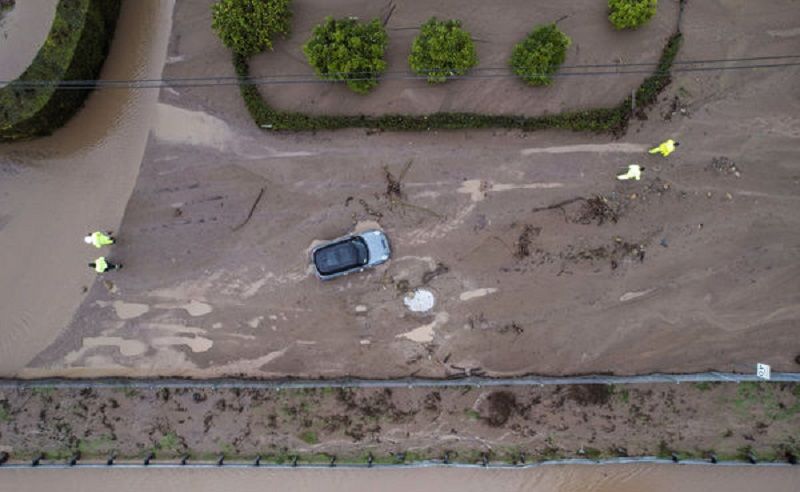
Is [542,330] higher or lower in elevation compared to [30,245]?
lower

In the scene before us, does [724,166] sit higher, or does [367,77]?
[367,77]

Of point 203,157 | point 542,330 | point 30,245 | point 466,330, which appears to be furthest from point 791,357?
point 30,245

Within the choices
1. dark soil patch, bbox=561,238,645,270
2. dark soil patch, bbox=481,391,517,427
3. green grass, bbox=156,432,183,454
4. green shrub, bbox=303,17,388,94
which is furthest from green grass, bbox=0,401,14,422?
dark soil patch, bbox=561,238,645,270

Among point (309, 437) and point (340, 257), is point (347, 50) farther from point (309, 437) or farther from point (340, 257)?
point (309, 437)

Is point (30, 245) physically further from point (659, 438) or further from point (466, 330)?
point (659, 438)

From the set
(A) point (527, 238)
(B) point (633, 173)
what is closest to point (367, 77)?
(A) point (527, 238)

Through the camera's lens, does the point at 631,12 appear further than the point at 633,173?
No
